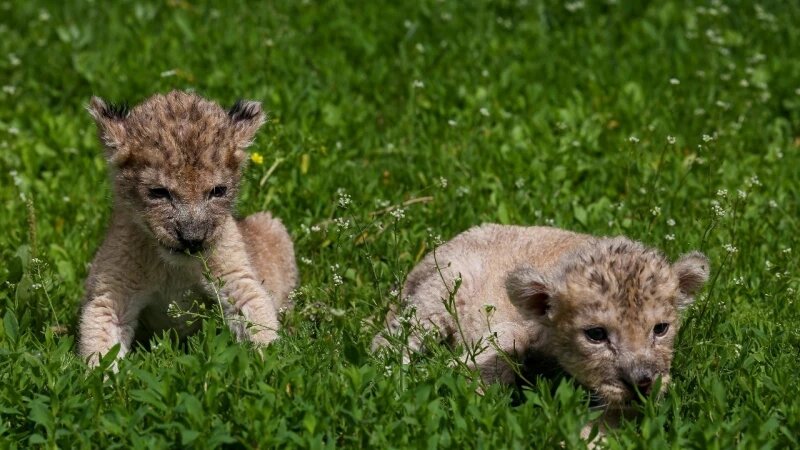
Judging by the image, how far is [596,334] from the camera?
671 cm

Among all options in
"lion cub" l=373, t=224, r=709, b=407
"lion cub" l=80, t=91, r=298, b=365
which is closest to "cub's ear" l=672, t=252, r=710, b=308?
"lion cub" l=373, t=224, r=709, b=407

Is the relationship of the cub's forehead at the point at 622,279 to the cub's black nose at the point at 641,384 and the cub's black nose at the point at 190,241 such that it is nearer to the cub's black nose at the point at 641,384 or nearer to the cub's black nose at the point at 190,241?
the cub's black nose at the point at 641,384

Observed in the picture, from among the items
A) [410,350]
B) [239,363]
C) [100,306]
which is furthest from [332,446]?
[100,306]

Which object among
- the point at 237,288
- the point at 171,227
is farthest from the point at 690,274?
the point at 171,227

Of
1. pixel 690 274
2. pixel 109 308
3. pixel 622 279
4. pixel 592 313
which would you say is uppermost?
pixel 622 279

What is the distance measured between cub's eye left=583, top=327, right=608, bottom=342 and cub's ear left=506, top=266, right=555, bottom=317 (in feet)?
1.08

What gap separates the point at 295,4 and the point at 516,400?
709cm

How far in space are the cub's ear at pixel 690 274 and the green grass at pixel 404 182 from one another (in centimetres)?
27

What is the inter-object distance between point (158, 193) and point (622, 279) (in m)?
2.69

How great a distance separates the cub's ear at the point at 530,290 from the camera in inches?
274

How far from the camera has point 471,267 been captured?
8.13m

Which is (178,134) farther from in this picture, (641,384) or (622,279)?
(641,384)

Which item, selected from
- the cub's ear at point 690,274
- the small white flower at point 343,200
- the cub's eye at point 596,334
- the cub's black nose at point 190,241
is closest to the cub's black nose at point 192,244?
the cub's black nose at point 190,241

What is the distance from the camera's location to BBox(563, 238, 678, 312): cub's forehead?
6.67 meters
